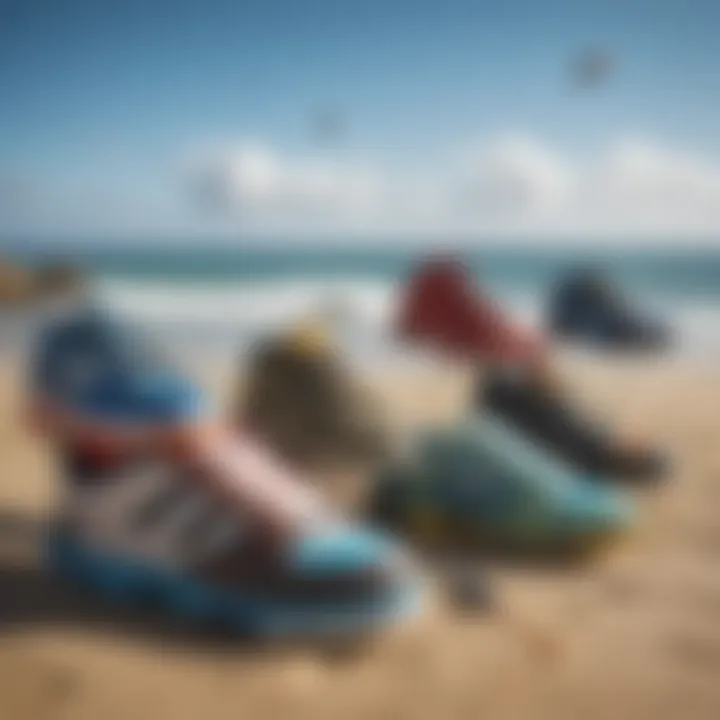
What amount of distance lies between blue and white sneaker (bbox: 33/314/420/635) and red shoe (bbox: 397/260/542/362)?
35cm

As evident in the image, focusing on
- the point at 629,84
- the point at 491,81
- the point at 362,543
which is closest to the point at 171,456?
the point at 362,543

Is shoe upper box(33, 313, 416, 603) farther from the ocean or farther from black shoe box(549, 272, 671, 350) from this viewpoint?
Answer: black shoe box(549, 272, 671, 350)

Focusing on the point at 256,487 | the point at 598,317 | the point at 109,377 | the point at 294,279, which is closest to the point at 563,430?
the point at 598,317

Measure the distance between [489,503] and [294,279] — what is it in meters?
0.35

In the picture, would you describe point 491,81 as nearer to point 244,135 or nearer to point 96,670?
point 244,135

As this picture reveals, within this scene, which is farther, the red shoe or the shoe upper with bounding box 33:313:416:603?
the red shoe

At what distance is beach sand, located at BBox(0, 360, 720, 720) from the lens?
2.94ft

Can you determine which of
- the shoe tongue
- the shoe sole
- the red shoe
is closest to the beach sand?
the shoe sole

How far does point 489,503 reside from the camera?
1.16 m

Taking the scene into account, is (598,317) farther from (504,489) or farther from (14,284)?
(14,284)

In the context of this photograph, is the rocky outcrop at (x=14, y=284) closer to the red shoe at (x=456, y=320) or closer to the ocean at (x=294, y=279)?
the ocean at (x=294, y=279)

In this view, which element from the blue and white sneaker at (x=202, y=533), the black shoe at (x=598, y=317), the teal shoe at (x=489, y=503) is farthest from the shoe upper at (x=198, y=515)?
the black shoe at (x=598, y=317)

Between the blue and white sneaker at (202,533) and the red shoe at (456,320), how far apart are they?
355 millimetres

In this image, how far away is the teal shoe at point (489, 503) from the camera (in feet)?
3.77
